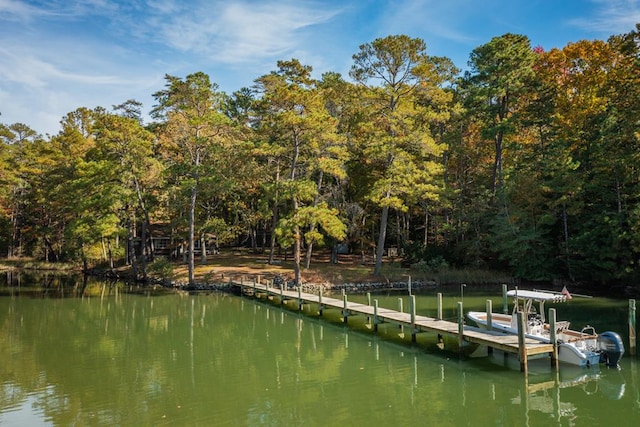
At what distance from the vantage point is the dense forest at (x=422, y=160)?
28.4 m

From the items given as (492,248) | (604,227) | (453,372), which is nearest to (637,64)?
(604,227)

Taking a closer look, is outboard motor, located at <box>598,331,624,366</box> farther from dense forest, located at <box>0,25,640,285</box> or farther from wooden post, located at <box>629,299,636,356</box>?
dense forest, located at <box>0,25,640,285</box>

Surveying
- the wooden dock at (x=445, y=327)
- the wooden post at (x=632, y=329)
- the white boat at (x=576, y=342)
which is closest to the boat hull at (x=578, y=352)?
the white boat at (x=576, y=342)

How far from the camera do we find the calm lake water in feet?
31.8

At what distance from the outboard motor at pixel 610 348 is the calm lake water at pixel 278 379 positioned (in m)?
0.42

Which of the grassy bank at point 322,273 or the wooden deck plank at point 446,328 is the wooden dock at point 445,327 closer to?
the wooden deck plank at point 446,328

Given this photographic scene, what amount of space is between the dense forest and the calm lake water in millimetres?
10233

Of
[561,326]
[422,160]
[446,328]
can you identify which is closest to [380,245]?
[422,160]

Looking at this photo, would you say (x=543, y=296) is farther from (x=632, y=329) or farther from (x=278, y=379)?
(x=278, y=379)

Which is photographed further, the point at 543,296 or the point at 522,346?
the point at 543,296

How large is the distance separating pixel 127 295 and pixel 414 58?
2325cm

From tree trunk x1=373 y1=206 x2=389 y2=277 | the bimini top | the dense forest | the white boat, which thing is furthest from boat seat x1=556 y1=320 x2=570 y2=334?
tree trunk x1=373 y1=206 x2=389 y2=277

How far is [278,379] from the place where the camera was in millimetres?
12352

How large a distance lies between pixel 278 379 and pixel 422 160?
26008 mm
